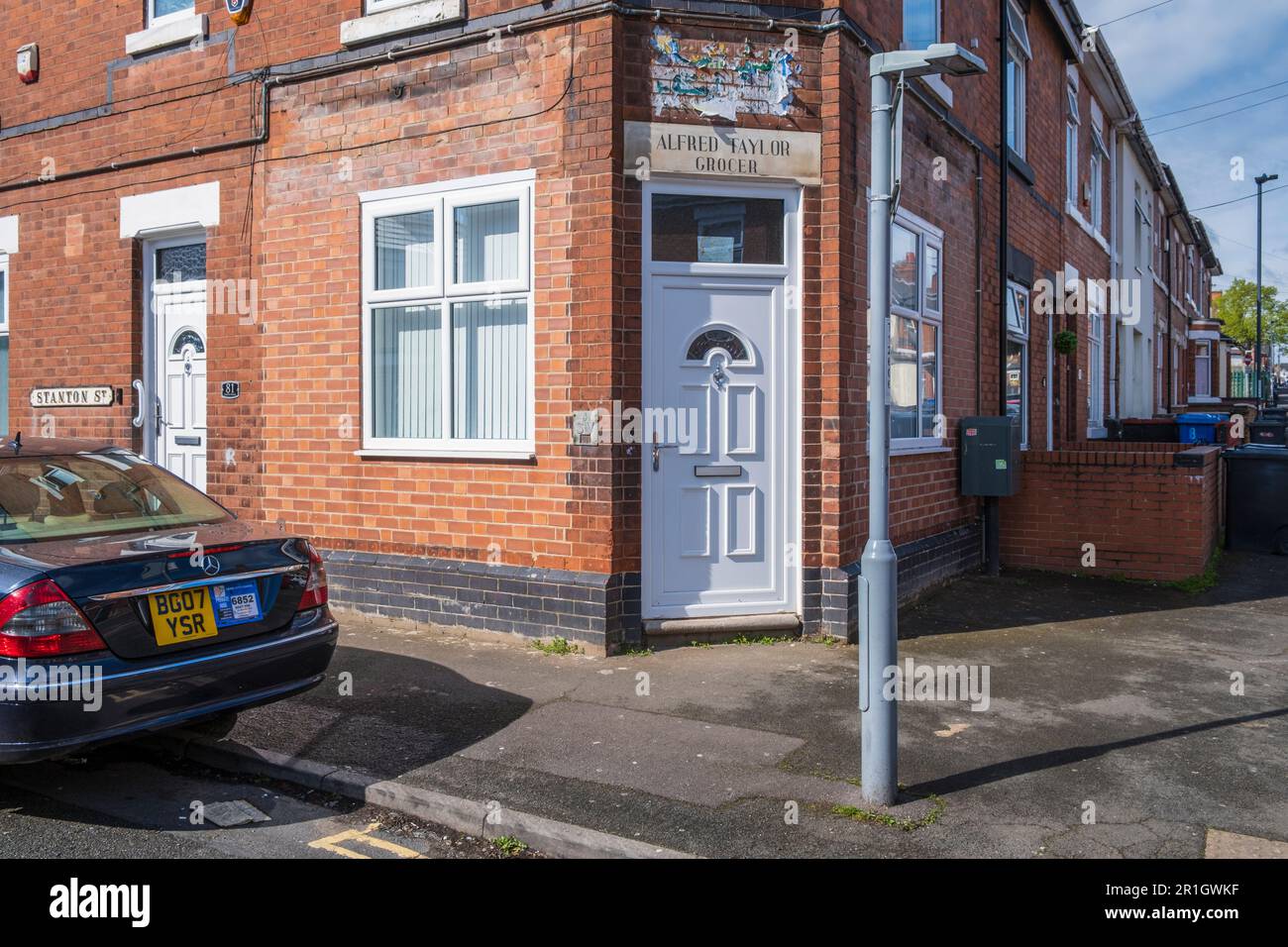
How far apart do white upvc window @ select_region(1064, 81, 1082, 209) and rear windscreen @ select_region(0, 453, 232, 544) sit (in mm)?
12887

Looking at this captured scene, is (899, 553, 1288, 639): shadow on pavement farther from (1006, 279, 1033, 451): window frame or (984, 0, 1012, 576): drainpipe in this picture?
(1006, 279, 1033, 451): window frame

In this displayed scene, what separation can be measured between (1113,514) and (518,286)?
653 cm

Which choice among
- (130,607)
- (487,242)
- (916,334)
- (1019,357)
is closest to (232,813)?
(130,607)

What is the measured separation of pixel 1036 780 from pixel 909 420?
16.5 feet

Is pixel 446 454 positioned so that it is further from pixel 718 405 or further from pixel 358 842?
pixel 358 842

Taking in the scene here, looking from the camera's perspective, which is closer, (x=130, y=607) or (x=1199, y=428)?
(x=130, y=607)

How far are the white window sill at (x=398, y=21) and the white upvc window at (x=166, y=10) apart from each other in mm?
2208

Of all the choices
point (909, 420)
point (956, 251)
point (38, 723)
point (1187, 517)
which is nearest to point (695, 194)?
point (909, 420)

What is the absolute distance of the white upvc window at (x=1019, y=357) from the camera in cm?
1218

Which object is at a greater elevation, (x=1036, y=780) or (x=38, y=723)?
(x=38, y=723)

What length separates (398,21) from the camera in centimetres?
830

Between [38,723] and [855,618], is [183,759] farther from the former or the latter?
[855,618]

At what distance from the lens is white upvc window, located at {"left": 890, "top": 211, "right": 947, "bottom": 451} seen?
9211mm
